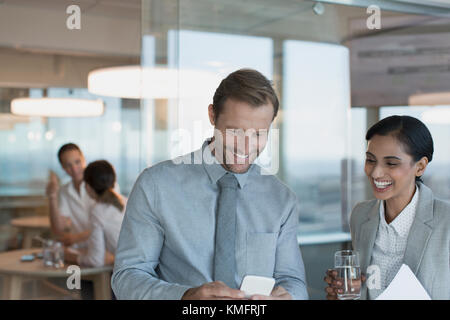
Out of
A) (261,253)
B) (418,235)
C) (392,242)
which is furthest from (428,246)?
(261,253)

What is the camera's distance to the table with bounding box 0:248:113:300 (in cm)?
337

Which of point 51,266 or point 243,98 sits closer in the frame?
point 243,98

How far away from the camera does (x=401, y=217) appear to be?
191 centimetres

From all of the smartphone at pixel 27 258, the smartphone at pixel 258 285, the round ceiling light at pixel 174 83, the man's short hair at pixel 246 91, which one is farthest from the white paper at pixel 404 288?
the smartphone at pixel 27 258

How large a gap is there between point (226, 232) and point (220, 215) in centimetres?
5

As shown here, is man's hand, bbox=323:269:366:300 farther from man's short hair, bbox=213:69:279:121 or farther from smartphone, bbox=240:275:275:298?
man's short hair, bbox=213:69:279:121

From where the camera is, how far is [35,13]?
4.84 meters

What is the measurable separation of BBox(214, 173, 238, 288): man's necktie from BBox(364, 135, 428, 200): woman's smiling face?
1.99 feet

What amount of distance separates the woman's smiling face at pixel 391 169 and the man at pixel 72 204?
3.08 metres

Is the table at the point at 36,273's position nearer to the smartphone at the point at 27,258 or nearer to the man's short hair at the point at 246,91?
the smartphone at the point at 27,258

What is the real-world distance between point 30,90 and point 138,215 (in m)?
4.28

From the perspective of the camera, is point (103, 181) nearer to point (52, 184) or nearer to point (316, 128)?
point (316, 128)
